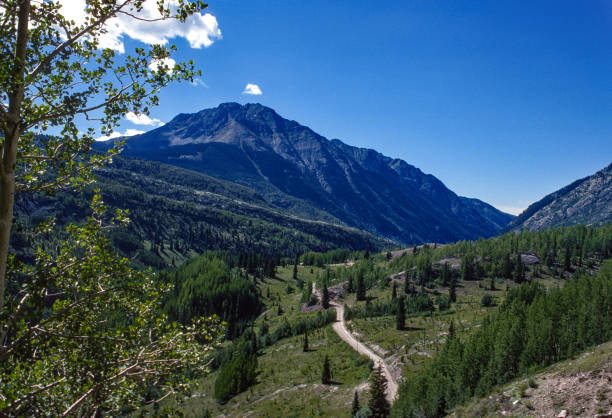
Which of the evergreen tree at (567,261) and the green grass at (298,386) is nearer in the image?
the green grass at (298,386)

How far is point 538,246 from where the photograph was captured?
542ft

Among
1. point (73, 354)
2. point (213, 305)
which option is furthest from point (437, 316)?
Answer: point (73, 354)

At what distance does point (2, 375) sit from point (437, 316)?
351 feet

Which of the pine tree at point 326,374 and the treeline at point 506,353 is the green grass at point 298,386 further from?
the treeline at point 506,353

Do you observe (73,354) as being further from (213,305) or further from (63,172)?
(213,305)

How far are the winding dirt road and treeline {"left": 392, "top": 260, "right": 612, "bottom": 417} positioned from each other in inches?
275

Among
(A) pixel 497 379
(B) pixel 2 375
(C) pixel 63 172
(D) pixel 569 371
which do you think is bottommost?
(A) pixel 497 379

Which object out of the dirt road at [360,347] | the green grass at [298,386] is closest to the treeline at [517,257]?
the dirt road at [360,347]

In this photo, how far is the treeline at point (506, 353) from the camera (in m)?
40.8

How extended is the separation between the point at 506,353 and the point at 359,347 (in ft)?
157

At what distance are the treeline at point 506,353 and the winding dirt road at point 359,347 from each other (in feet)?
22.9

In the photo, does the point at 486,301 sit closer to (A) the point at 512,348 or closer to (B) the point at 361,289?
(B) the point at 361,289

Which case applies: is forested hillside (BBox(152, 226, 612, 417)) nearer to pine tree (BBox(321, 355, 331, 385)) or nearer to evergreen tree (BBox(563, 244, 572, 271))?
evergreen tree (BBox(563, 244, 572, 271))

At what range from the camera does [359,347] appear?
85.2m
